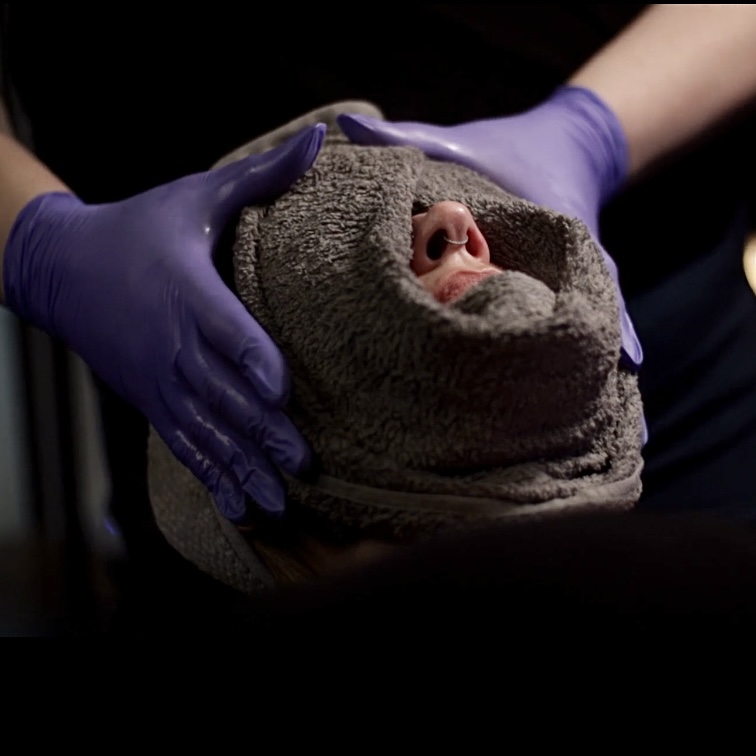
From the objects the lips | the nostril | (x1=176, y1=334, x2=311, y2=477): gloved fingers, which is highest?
the nostril

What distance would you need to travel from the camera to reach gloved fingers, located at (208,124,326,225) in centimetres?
69

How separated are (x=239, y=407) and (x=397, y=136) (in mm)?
297

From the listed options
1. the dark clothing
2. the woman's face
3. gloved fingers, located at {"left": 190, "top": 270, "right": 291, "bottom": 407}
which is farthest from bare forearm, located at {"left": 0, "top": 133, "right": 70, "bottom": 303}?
the woman's face

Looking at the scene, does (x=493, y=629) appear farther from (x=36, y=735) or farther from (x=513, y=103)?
(x=513, y=103)

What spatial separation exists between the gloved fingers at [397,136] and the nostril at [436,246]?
0.59ft

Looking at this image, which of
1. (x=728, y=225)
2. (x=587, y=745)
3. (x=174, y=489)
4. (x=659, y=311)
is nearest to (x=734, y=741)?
(x=587, y=745)

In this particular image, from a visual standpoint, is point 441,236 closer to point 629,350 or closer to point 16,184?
point 629,350

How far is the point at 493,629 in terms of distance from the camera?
34 cm

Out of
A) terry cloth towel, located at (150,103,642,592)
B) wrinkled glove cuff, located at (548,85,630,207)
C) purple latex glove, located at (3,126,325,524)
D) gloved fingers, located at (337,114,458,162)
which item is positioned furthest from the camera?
wrinkled glove cuff, located at (548,85,630,207)

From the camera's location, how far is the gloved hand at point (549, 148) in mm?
767

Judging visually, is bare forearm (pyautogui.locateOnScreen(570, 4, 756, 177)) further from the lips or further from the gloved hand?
the lips

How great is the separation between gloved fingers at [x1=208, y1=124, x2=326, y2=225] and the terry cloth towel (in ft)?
0.15

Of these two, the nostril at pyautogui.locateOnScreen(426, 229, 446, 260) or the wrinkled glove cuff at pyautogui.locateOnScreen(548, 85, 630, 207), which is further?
the wrinkled glove cuff at pyautogui.locateOnScreen(548, 85, 630, 207)

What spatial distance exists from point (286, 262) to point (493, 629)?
35cm
